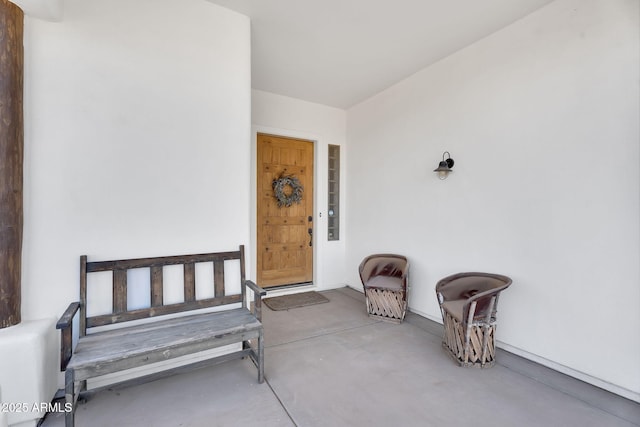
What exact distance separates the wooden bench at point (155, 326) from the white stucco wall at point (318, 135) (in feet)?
5.69

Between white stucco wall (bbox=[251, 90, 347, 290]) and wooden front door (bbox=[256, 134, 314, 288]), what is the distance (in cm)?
13

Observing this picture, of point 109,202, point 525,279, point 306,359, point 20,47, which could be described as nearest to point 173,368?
point 306,359

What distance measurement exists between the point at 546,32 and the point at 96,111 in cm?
352

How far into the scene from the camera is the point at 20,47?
5.68 ft

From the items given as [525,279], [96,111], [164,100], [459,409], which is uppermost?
[164,100]

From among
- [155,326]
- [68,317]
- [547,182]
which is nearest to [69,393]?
[68,317]

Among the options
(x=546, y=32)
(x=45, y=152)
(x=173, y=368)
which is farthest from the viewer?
(x=546, y=32)

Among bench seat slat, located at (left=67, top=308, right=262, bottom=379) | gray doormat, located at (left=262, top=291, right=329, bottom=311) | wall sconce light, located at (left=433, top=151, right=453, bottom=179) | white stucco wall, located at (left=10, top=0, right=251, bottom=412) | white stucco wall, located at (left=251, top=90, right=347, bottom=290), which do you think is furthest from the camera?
white stucco wall, located at (left=251, top=90, right=347, bottom=290)

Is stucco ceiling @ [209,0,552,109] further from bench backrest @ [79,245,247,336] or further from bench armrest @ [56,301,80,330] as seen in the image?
bench armrest @ [56,301,80,330]

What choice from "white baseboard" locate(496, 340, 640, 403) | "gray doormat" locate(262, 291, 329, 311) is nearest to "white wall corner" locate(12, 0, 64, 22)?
"gray doormat" locate(262, 291, 329, 311)

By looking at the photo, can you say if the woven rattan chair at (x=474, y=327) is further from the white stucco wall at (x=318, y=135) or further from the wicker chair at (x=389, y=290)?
the white stucco wall at (x=318, y=135)

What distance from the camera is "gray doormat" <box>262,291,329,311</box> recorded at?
12.2 ft

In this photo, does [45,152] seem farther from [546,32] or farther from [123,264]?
[546,32]

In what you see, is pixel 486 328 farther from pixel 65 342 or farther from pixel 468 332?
pixel 65 342
